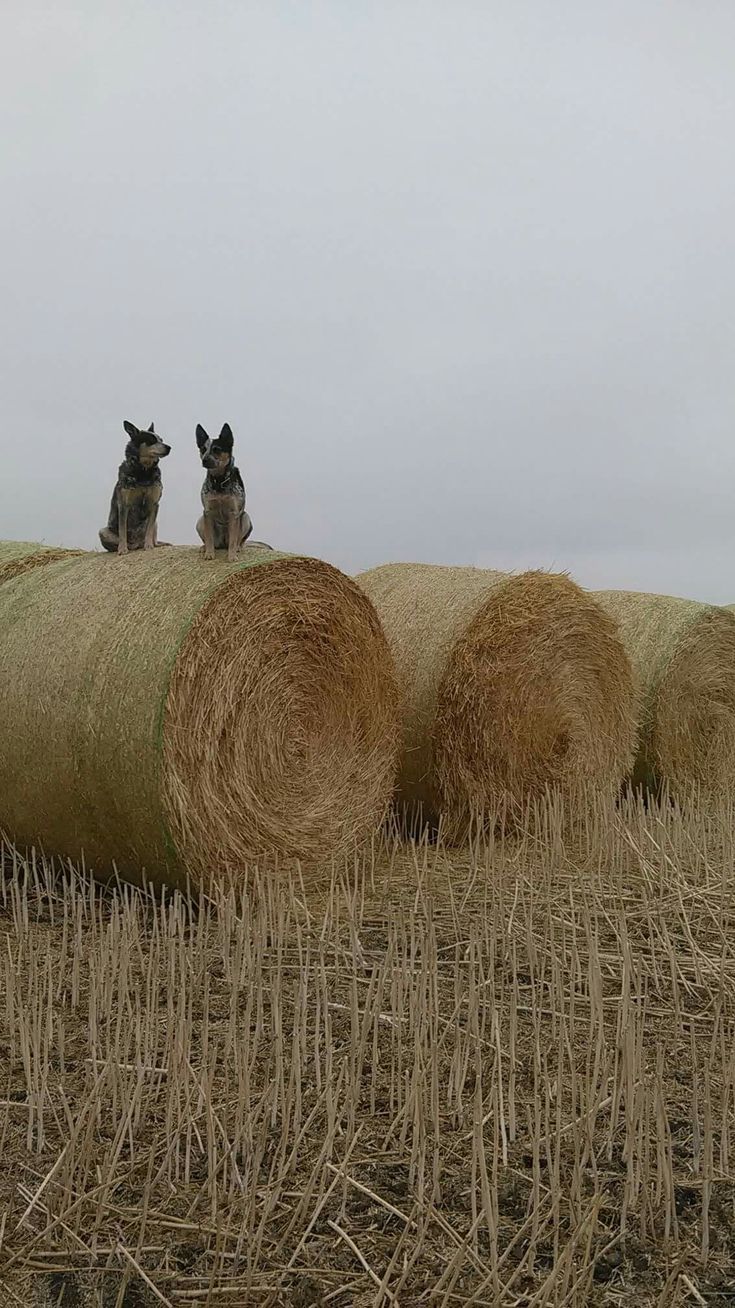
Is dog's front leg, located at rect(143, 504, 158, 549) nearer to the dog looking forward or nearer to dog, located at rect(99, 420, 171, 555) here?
dog, located at rect(99, 420, 171, 555)

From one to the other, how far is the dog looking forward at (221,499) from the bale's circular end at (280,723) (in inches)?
13.3

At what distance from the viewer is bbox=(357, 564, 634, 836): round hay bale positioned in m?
7.06

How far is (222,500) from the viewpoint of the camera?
5875 mm

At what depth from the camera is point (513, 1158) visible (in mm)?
2924

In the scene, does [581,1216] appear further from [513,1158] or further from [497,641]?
[497,641]

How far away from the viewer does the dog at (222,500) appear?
19.2 ft

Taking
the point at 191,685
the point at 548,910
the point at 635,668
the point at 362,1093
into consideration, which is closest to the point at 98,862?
the point at 191,685

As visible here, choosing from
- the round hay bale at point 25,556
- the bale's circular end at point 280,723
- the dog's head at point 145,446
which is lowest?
the bale's circular end at point 280,723

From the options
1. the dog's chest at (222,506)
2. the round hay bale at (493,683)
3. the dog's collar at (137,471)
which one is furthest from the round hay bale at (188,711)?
the round hay bale at (493,683)

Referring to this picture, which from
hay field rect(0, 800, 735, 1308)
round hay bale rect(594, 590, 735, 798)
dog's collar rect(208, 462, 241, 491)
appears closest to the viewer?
hay field rect(0, 800, 735, 1308)

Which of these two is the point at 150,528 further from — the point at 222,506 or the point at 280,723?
the point at 280,723

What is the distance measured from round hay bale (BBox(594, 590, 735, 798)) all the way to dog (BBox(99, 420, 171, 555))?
12.0 ft

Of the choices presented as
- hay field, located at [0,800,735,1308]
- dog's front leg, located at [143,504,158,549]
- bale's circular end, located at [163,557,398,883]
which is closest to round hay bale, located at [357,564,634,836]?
bale's circular end, located at [163,557,398,883]

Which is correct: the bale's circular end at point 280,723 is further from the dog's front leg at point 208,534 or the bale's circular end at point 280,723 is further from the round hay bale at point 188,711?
the dog's front leg at point 208,534
